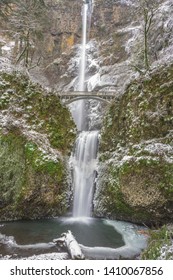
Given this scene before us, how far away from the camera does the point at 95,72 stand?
40.7 m

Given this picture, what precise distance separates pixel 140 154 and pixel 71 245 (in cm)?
418

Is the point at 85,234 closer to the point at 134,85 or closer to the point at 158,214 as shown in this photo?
the point at 158,214

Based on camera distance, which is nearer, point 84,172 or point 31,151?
point 31,151

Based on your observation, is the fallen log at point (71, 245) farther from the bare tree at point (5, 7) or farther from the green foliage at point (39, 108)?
the bare tree at point (5, 7)

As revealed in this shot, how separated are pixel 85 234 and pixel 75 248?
198cm

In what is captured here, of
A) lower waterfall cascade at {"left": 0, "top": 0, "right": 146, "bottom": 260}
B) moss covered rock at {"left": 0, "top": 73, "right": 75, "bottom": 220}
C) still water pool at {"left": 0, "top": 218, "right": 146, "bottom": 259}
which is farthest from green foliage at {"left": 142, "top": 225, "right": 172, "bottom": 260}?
moss covered rock at {"left": 0, "top": 73, "right": 75, "bottom": 220}

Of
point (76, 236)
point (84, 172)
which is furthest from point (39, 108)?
point (76, 236)

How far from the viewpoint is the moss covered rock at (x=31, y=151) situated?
36.8ft

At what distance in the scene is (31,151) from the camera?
37.9 feet

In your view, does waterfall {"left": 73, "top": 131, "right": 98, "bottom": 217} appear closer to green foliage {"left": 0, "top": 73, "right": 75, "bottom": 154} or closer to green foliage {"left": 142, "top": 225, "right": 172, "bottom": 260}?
green foliage {"left": 0, "top": 73, "right": 75, "bottom": 154}

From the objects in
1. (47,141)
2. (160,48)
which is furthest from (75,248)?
(160,48)

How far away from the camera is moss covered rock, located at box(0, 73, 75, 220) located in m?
11.2

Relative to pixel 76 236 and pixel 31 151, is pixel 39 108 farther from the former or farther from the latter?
pixel 76 236

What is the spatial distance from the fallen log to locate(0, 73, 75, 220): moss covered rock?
2.48m
